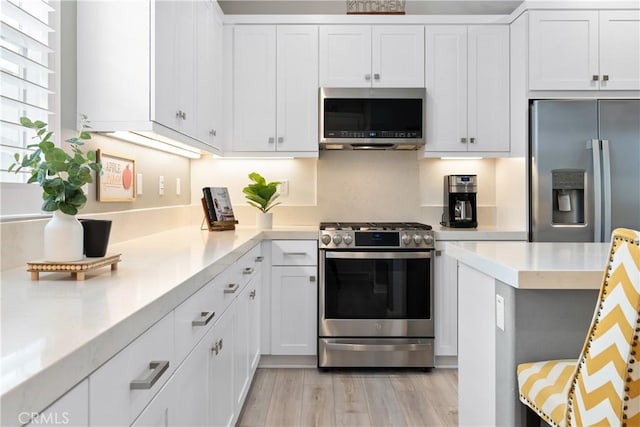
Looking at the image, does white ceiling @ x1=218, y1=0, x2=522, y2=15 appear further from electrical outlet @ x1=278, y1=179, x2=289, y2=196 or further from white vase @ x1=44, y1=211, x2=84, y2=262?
white vase @ x1=44, y1=211, x2=84, y2=262

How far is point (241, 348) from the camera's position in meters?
2.23

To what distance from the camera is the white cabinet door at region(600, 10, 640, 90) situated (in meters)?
3.02

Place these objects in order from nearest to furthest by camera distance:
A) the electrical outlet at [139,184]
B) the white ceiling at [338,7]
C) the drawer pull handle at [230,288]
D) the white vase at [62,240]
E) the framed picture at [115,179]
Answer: the white vase at [62,240] < the drawer pull handle at [230,288] < the framed picture at [115,179] < the electrical outlet at [139,184] < the white ceiling at [338,7]

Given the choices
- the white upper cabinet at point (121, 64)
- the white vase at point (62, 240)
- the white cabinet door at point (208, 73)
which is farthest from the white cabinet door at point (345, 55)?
the white vase at point (62, 240)

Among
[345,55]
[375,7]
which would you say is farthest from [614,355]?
[375,7]

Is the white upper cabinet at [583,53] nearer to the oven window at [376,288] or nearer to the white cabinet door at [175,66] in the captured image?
the oven window at [376,288]

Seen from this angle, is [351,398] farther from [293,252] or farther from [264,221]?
[264,221]

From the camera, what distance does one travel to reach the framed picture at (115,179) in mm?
2041

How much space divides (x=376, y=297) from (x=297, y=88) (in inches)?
60.6

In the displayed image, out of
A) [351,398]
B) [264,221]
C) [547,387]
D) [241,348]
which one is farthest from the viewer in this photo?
[264,221]

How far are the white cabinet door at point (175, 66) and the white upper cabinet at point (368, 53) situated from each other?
3.60 ft

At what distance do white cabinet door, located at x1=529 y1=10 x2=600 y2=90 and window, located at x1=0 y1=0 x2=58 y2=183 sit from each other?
108 inches

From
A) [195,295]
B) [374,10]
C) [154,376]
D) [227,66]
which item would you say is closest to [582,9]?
[374,10]

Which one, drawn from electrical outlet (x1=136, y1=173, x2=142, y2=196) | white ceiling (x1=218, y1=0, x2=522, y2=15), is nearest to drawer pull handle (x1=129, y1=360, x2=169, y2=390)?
electrical outlet (x1=136, y1=173, x2=142, y2=196)
